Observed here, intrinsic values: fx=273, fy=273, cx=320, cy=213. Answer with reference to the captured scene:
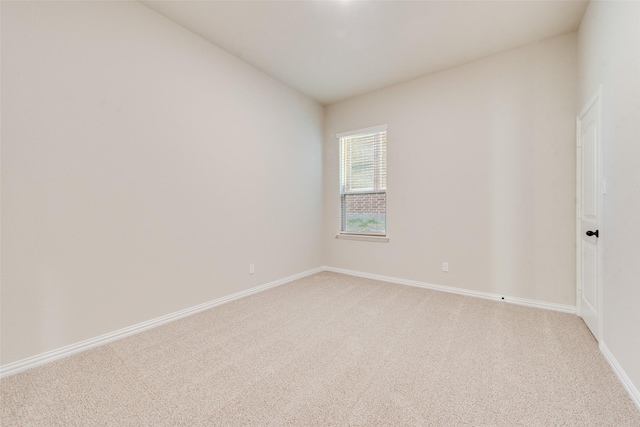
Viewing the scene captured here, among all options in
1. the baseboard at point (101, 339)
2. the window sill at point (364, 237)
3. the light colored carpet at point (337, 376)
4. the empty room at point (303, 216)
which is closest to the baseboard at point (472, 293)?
the empty room at point (303, 216)

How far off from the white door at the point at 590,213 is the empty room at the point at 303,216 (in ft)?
0.12

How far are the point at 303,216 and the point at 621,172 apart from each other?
338cm

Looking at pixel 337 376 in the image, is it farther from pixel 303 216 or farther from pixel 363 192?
pixel 363 192

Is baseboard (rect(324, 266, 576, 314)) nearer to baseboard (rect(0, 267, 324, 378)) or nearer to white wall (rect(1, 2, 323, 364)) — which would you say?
white wall (rect(1, 2, 323, 364))

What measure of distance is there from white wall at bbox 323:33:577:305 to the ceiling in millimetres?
346

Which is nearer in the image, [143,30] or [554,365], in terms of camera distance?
[554,365]

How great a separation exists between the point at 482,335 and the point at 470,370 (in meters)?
0.63

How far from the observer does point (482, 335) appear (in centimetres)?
231

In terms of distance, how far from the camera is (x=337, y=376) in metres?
1.76

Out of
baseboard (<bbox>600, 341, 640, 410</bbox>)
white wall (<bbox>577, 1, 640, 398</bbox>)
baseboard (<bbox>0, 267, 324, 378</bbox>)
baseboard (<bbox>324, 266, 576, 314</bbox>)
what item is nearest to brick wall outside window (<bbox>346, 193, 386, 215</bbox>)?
baseboard (<bbox>324, 266, 576, 314</bbox>)

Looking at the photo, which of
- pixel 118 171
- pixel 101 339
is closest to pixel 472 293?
pixel 101 339

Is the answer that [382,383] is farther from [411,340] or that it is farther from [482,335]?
[482,335]

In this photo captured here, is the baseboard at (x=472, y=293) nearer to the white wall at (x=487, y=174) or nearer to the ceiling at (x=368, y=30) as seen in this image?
the white wall at (x=487, y=174)

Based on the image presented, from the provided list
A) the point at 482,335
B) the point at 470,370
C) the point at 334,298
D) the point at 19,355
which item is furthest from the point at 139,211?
the point at 482,335
